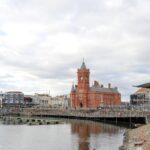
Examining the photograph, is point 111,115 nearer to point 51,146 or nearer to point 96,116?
point 96,116

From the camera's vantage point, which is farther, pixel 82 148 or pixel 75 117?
pixel 75 117

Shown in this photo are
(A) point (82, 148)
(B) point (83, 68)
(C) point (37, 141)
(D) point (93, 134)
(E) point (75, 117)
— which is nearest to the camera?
(A) point (82, 148)

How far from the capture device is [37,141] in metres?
72.0

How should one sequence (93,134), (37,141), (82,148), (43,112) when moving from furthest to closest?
(43,112)
(93,134)
(37,141)
(82,148)

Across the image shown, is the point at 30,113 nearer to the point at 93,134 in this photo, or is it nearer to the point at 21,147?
the point at 93,134

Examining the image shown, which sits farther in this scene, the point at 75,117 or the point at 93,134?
the point at 75,117

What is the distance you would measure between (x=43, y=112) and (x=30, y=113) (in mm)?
7817

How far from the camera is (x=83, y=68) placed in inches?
7859

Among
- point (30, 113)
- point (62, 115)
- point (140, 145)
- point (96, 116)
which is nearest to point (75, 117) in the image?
point (62, 115)

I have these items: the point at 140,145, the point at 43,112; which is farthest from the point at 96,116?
the point at 140,145

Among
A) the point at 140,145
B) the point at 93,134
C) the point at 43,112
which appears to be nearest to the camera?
the point at 140,145

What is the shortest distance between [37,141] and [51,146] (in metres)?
8.95

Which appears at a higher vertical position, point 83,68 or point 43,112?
point 83,68

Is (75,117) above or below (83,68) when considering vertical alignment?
below
